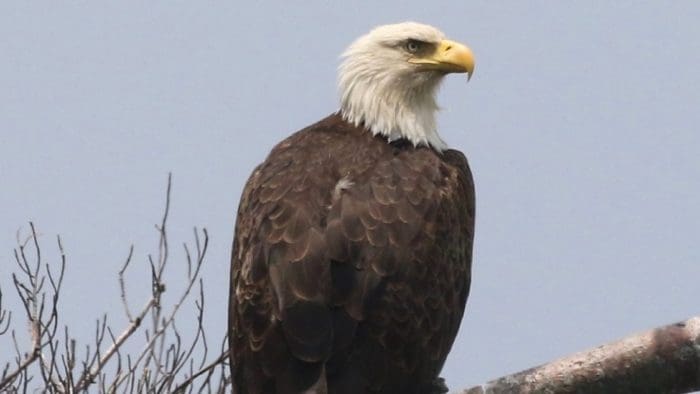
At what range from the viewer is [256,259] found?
6711 millimetres

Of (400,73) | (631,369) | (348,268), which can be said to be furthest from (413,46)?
(631,369)

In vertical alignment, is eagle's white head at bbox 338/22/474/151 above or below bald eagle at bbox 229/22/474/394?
above

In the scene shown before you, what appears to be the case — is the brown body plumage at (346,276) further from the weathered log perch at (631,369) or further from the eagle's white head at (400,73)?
the weathered log perch at (631,369)

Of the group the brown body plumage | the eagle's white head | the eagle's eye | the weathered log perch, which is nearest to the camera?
the weathered log perch

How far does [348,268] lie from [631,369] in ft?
5.80

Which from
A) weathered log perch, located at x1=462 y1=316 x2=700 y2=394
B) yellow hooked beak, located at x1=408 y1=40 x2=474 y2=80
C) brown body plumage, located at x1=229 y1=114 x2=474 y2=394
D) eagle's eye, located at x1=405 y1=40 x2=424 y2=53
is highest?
eagle's eye, located at x1=405 y1=40 x2=424 y2=53

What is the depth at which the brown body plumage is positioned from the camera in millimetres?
6457

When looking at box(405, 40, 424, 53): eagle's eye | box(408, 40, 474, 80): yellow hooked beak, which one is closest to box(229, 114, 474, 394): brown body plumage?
box(408, 40, 474, 80): yellow hooked beak

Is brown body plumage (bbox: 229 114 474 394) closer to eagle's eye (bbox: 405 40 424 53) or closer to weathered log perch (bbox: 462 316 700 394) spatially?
eagle's eye (bbox: 405 40 424 53)

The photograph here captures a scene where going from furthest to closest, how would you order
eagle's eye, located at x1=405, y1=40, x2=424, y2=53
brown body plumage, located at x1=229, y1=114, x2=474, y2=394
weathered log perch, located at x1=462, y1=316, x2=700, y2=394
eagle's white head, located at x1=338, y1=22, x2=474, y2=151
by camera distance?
1. eagle's eye, located at x1=405, y1=40, x2=424, y2=53
2. eagle's white head, located at x1=338, y1=22, x2=474, y2=151
3. brown body plumage, located at x1=229, y1=114, x2=474, y2=394
4. weathered log perch, located at x1=462, y1=316, x2=700, y2=394

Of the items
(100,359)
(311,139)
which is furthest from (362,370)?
(100,359)

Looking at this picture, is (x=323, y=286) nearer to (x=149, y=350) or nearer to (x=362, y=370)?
(x=362, y=370)

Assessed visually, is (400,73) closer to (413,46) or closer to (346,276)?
(413,46)

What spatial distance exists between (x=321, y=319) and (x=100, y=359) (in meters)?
1.98
